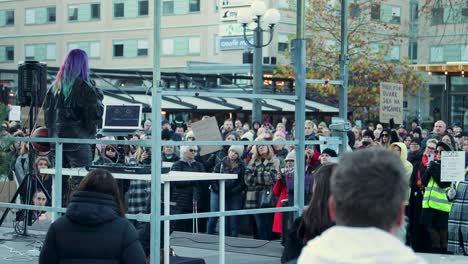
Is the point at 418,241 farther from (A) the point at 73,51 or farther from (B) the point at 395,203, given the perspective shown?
(B) the point at 395,203

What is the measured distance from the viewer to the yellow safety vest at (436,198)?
531 inches

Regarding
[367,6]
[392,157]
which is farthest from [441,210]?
[367,6]

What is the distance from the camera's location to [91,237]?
5.38 m

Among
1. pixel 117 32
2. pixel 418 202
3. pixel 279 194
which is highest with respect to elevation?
pixel 117 32

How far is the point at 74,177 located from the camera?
407 inches

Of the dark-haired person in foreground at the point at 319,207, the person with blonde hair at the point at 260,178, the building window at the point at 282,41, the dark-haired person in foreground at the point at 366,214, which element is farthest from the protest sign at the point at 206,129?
the building window at the point at 282,41

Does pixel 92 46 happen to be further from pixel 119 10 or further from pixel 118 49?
pixel 119 10

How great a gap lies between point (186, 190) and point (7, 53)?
60.4 metres

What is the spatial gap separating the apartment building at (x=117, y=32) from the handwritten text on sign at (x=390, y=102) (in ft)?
135

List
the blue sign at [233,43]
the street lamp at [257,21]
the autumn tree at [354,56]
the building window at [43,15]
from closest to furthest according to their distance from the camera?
the street lamp at [257,21]
the blue sign at [233,43]
the autumn tree at [354,56]
the building window at [43,15]

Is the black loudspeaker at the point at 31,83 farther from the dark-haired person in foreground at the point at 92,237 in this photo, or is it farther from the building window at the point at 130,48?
the building window at the point at 130,48

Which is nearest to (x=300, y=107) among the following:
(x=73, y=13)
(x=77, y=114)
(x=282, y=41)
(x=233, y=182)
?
(x=77, y=114)

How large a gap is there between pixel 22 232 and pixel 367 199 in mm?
9315

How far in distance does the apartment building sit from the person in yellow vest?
153 feet
